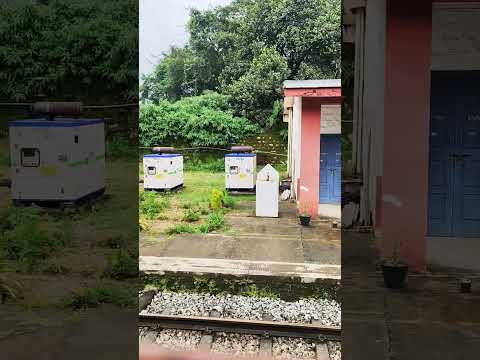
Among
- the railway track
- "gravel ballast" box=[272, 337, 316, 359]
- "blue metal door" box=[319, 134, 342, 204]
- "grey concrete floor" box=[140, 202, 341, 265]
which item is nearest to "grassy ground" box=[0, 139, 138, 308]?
"grey concrete floor" box=[140, 202, 341, 265]

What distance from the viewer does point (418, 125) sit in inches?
134

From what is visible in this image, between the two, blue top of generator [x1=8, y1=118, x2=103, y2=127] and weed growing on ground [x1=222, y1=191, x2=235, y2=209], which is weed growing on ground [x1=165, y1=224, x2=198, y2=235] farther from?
blue top of generator [x1=8, y1=118, x2=103, y2=127]

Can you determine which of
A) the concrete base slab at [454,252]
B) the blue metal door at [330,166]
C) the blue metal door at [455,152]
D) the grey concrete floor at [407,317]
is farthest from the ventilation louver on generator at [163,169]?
the blue metal door at [330,166]

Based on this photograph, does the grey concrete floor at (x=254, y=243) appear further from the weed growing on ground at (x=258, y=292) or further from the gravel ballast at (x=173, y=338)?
the gravel ballast at (x=173, y=338)

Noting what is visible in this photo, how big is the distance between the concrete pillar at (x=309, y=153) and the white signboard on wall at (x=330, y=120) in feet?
1.52

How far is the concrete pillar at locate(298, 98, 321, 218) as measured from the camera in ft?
12.4

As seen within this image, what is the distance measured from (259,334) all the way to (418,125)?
1.58 m

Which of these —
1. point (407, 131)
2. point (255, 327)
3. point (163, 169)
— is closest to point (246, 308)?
point (255, 327)

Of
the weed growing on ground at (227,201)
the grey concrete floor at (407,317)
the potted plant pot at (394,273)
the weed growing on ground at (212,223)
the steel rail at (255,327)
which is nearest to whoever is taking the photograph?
the grey concrete floor at (407,317)

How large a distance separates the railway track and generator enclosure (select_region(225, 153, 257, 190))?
2.81 ft

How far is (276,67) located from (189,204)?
1074 mm

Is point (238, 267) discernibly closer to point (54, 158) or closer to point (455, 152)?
point (54, 158)

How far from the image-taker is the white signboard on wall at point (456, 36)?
3676 mm

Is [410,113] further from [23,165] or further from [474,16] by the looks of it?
[23,165]
